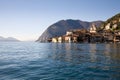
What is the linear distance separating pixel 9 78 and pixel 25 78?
2216 mm

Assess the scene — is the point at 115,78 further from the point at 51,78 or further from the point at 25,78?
the point at 25,78

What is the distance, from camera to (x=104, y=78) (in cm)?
2331

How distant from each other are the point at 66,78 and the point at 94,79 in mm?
3808

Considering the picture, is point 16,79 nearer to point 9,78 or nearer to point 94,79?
point 9,78

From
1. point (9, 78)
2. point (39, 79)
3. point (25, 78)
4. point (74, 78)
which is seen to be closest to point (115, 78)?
point (74, 78)

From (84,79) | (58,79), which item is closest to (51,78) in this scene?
(58,79)

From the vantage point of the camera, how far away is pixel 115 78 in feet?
75.8

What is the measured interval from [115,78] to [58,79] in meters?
7.85

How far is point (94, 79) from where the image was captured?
22.8m

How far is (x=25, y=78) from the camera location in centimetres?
2292

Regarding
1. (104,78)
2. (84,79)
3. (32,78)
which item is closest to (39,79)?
(32,78)

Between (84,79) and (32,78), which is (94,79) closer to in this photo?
(84,79)

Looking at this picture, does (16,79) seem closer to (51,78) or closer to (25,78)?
(25,78)

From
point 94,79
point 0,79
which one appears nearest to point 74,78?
point 94,79
